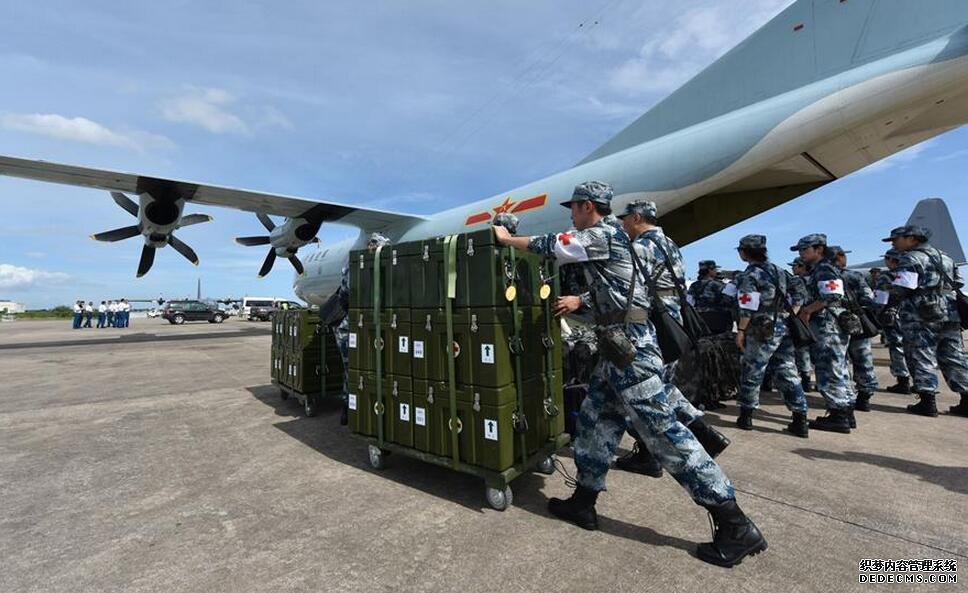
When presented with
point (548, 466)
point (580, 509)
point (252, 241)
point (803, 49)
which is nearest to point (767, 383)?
point (803, 49)

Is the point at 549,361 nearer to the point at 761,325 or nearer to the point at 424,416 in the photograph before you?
the point at 424,416

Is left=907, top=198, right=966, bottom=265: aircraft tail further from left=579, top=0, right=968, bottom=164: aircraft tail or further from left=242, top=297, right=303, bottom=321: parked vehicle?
left=242, top=297, right=303, bottom=321: parked vehicle

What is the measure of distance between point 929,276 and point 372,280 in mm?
7166

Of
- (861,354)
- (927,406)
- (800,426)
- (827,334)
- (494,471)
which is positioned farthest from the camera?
(861,354)

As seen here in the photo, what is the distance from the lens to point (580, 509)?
2.82 meters

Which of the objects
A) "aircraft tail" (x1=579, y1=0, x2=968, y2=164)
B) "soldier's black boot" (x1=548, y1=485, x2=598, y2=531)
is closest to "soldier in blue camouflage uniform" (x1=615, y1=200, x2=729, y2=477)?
"soldier's black boot" (x1=548, y1=485, x2=598, y2=531)

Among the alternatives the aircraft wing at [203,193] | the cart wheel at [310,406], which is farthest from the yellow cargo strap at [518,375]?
the aircraft wing at [203,193]

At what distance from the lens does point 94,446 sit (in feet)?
14.9

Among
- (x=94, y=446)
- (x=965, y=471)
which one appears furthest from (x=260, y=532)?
(x=965, y=471)

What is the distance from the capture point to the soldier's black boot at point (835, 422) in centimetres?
477

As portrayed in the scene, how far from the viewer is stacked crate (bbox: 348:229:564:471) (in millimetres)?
3090

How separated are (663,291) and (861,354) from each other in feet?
15.1

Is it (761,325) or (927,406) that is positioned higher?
(761,325)

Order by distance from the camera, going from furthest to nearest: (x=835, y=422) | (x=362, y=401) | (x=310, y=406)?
(x=310, y=406) < (x=835, y=422) < (x=362, y=401)
